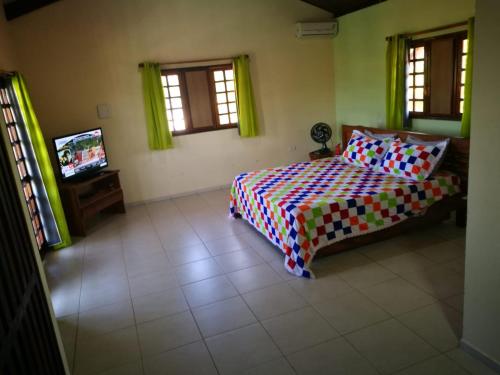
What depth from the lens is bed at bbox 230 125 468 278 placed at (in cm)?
335

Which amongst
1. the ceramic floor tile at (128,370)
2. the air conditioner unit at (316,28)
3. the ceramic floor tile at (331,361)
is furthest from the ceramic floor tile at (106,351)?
the air conditioner unit at (316,28)

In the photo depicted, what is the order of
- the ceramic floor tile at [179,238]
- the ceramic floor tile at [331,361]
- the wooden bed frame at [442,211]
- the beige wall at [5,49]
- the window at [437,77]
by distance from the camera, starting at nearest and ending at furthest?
the ceramic floor tile at [331,361], the wooden bed frame at [442,211], the beige wall at [5,49], the ceramic floor tile at [179,238], the window at [437,77]

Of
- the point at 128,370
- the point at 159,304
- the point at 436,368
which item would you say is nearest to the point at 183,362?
the point at 128,370

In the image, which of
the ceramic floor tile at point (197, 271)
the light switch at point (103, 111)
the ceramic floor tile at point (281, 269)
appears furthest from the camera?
the light switch at point (103, 111)

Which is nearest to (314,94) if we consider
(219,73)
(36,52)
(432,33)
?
(219,73)

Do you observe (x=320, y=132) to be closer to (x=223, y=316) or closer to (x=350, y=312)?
(x=350, y=312)

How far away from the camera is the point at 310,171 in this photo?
15.5 feet

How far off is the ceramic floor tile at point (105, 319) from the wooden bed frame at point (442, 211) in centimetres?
167

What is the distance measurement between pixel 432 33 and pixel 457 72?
0.60 m

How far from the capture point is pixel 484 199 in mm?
1948

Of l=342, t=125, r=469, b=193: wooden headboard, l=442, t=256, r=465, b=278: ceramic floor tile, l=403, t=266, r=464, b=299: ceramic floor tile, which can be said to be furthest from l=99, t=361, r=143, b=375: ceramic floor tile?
A: l=342, t=125, r=469, b=193: wooden headboard

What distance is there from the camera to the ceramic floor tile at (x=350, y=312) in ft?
8.55

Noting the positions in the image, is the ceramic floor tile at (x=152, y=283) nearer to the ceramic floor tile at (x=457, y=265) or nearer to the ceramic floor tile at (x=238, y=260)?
the ceramic floor tile at (x=238, y=260)

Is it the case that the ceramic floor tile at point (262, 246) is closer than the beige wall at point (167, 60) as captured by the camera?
Yes
